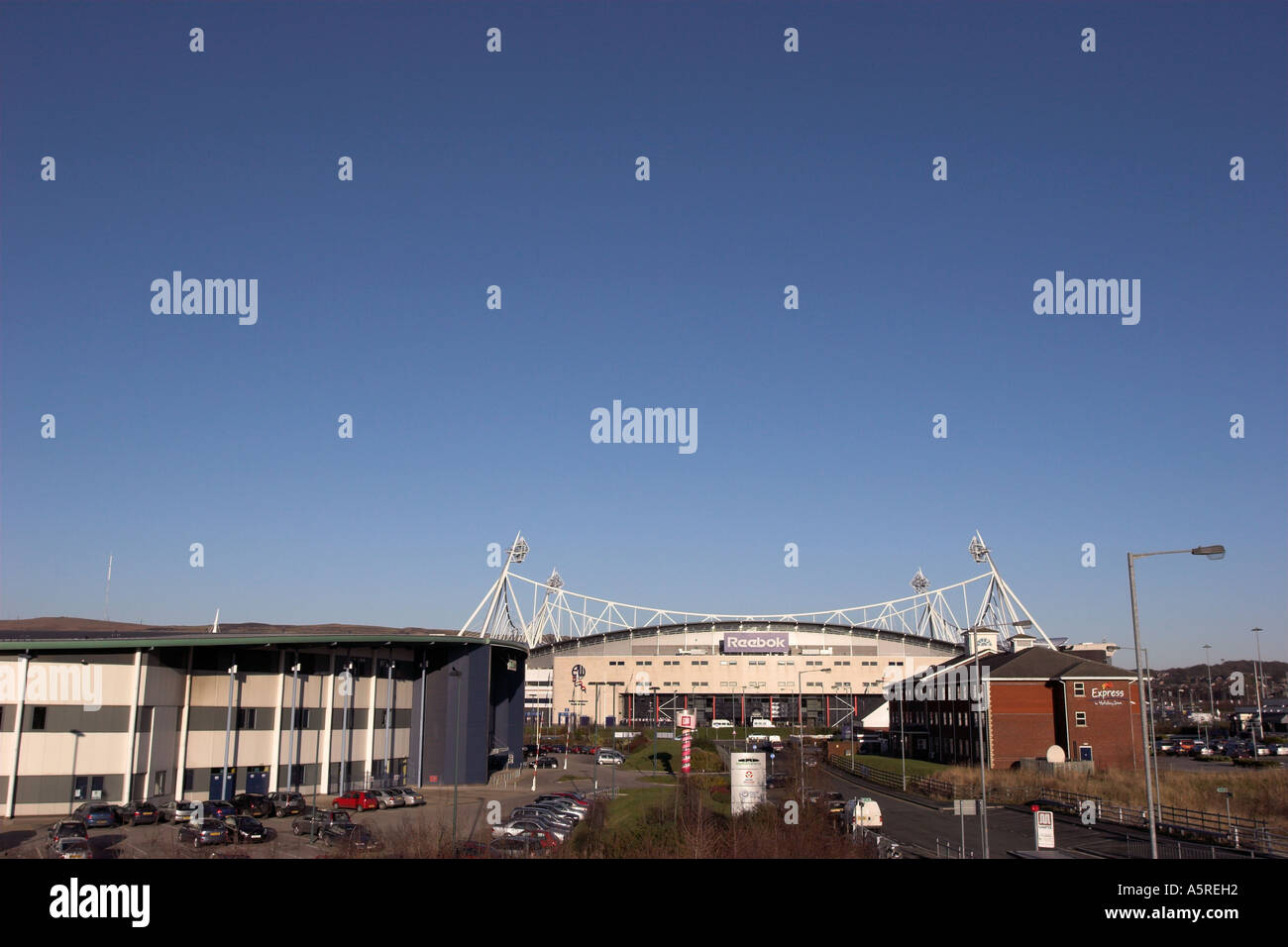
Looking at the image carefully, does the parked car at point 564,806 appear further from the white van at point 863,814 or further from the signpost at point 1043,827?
the signpost at point 1043,827

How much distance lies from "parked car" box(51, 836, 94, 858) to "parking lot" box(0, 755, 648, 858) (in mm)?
321

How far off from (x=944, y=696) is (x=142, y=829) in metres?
59.7

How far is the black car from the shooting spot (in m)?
42.1

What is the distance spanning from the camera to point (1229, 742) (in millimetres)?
93125

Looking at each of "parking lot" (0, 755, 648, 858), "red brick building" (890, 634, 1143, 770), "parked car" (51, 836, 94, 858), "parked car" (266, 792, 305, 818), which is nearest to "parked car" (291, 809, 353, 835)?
"parking lot" (0, 755, 648, 858)

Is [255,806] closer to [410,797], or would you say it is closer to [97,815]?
[97,815]

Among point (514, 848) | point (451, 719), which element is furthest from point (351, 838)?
point (451, 719)

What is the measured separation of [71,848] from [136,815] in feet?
37.2

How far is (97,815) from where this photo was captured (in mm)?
37938
